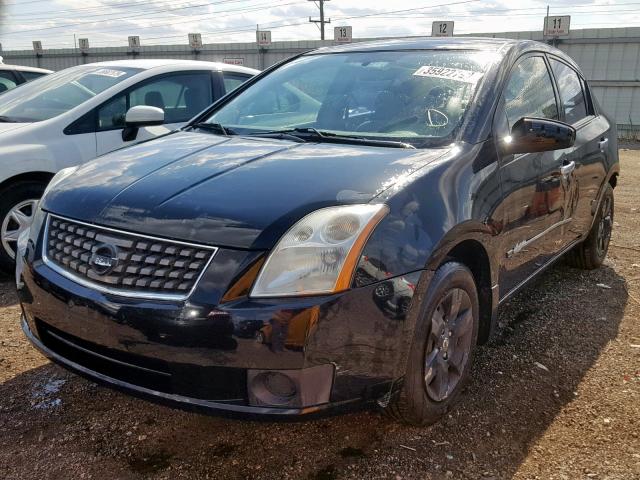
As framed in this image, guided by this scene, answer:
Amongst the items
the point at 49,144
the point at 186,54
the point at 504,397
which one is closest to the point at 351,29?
the point at 186,54

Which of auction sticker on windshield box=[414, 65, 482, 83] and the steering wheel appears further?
auction sticker on windshield box=[414, 65, 482, 83]

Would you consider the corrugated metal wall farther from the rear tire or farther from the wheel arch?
the wheel arch

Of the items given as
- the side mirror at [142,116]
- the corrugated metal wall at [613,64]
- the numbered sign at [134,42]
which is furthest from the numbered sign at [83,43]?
the side mirror at [142,116]

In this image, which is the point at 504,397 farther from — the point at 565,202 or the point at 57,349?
the point at 57,349

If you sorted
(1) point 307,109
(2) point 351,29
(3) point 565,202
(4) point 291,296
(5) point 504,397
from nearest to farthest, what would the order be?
(4) point 291,296 → (5) point 504,397 → (1) point 307,109 → (3) point 565,202 → (2) point 351,29

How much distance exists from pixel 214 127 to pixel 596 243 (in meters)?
3.06

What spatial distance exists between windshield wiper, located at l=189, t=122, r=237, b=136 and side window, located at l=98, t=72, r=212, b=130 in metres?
1.62

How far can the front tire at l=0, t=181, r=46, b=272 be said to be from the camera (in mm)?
4168

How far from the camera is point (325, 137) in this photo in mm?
2811

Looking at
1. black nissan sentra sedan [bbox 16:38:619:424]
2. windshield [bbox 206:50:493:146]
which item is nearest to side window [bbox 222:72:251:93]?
windshield [bbox 206:50:493:146]

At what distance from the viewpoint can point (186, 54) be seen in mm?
24516

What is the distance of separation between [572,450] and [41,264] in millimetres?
2247

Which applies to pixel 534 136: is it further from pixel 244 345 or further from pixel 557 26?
pixel 557 26

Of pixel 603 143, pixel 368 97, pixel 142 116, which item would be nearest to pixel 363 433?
pixel 368 97
